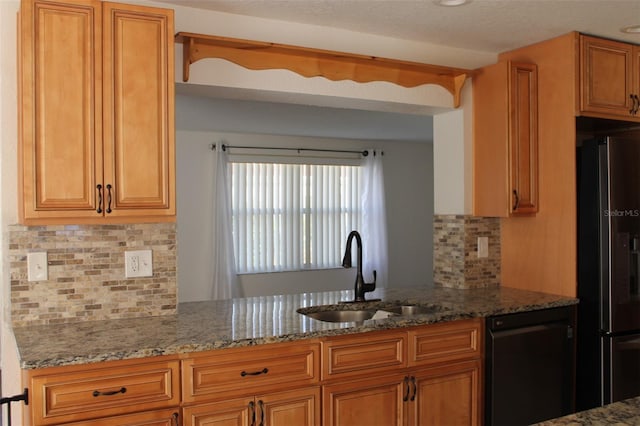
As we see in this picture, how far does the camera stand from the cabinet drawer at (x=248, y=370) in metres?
2.17

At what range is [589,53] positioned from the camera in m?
3.27

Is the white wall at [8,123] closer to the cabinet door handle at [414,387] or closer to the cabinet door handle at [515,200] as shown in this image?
the cabinet door handle at [414,387]

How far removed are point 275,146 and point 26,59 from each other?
Result: 501 centimetres

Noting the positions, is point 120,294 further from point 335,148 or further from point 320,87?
point 335,148

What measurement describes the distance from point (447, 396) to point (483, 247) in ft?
3.85

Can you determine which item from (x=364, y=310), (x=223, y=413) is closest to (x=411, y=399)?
(x=364, y=310)

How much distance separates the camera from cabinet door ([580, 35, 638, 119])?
128 inches

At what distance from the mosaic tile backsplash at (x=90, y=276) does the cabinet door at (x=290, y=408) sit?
0.68 m

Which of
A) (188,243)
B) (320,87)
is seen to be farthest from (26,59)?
(188,243)

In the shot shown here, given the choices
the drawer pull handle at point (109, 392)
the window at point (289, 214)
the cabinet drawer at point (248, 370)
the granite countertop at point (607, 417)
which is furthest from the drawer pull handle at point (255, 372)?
the window at point (289, 214)

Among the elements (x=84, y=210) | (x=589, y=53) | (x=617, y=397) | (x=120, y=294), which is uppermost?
(x=589, y=53)

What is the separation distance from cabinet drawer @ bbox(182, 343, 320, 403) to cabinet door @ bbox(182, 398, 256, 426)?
31 mm

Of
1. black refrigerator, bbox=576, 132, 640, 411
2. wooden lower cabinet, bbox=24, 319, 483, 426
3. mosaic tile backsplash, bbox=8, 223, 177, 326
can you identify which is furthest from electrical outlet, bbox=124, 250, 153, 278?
black refrigerator, bbox=576, 132, 640, 411

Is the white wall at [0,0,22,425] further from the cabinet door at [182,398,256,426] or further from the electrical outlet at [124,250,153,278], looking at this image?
the cabinet door at [182,398,256,426]
